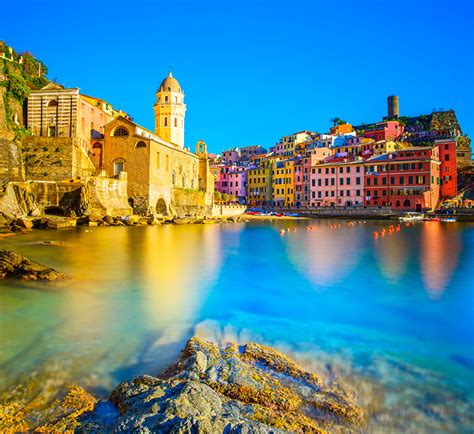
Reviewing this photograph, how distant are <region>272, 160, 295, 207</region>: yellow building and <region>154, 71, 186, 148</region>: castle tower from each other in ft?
61.9

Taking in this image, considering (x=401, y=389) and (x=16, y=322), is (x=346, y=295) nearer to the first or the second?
(x=401, y=389)

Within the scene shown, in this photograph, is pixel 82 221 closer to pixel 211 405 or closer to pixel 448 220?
pixel 211 405

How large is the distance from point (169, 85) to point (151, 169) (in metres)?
24.7

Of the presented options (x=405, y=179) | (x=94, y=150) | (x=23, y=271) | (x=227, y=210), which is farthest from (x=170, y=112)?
→ (x=23, y=271)

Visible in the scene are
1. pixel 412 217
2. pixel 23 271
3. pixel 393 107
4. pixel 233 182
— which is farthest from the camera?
pixel 393 107

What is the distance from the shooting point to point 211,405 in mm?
3504

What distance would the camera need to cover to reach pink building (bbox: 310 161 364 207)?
5584 centimetres

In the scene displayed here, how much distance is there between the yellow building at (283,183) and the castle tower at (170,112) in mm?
18858

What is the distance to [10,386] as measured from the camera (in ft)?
15.1

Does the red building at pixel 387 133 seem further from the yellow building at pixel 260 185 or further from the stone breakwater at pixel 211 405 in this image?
the stone breakwater at pixel 211 405

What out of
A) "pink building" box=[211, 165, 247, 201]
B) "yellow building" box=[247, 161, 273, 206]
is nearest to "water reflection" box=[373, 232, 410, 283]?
"yellow building" box=[247, 161, 273, 206]

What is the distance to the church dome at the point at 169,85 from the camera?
57.7m

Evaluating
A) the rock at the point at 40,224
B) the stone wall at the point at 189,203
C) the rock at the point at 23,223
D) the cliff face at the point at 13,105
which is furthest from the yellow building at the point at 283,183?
the rock at the point at 23,223

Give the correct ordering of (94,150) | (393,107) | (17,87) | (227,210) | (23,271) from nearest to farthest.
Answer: (23,271), (17,87), (94,150), (227,210), (393,107)
